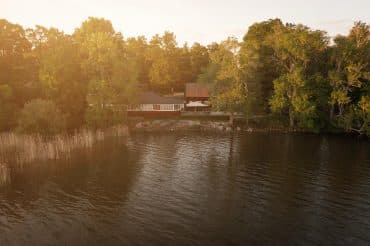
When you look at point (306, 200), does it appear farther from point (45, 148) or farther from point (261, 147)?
point (45, 148)

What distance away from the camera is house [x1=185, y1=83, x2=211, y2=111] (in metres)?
86.4

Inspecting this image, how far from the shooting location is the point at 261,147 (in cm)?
5359

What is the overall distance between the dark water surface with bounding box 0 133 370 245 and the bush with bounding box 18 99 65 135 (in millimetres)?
8069

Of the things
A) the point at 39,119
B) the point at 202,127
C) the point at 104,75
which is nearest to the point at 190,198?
the point at 39,119

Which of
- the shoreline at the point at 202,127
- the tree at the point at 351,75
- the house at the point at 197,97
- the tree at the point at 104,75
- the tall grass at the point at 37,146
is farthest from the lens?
the house at the point at 197,97

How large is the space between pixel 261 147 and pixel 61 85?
39.2 m

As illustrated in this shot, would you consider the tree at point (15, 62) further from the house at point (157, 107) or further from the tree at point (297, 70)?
the tree at point (297, 70)

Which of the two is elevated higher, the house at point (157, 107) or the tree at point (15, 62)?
the tree at point (15, 62)

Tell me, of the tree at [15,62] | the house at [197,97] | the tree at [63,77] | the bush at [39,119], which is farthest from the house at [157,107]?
the bush at [39,119]

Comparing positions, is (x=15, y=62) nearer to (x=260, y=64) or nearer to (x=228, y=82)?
(x=228, y=82)

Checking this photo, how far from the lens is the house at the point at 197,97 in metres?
86.4

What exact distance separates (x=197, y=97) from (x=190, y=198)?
58.2 m

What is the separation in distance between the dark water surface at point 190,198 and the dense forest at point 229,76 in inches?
597

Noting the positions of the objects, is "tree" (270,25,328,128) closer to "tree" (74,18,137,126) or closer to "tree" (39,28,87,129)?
"tree" (74,18,137,126)
